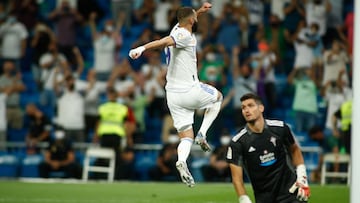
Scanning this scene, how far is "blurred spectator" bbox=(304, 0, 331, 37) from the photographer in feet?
85.8

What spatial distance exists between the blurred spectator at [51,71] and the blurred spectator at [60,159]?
8.54 ft

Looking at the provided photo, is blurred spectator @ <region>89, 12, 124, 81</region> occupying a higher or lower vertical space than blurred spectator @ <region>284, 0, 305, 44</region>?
lower

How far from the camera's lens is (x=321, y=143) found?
953 inches

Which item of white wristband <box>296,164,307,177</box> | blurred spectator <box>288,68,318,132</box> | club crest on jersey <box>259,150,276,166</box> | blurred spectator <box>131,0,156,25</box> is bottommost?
blurred spectator <box>288,68,318,132</box>

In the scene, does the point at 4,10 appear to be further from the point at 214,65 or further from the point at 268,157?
the point at 268,157

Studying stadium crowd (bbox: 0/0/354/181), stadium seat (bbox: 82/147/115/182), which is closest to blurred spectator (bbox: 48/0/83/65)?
stadium crowd (bbox: 0/0/354/181)

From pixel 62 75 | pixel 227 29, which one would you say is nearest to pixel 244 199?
pixel 227 29

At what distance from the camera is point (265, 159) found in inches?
463

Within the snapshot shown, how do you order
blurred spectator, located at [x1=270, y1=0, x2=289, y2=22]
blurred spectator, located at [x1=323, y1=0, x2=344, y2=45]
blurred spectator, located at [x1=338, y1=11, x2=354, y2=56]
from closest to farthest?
1. blurred spectator, located at [x1=338, y1=11, x2=354, y2=56]
2. blurred spectator, located at [x1=323, y1=0, x2=344, y2=45]
3. blurred spectator, located at [x1=270, y1=0, x2=289, y2=22]

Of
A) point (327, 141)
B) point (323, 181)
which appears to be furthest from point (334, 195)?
point (327, 141)

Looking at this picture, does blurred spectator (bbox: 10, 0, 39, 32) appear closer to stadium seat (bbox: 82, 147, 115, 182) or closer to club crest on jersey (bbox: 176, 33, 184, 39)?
stadium seat (bbox: 82, 147, 115, 182)

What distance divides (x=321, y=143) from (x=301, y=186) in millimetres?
12987

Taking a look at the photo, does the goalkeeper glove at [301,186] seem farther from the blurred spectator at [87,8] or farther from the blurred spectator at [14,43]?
the blurred spectator at [87,8]

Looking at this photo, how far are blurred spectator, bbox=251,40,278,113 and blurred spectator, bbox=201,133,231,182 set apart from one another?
6.89 ft
